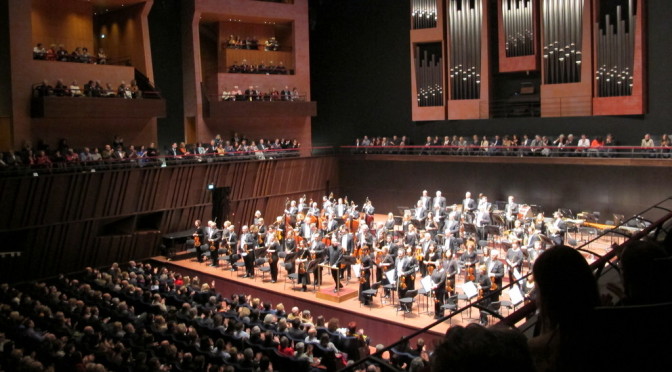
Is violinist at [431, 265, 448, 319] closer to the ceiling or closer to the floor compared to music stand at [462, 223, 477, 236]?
closer to the floor

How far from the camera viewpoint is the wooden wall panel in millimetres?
15836

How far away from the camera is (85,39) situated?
2227cm

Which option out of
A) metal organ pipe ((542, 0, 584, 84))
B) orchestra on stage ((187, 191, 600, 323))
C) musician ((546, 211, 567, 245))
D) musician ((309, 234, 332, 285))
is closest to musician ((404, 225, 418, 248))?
orchestra on stage ((187, 191, 600, 323))

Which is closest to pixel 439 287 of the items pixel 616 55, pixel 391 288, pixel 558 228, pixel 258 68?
pixel 391 288

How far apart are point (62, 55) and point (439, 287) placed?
14.4 metres

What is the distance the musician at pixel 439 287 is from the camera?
1209cm

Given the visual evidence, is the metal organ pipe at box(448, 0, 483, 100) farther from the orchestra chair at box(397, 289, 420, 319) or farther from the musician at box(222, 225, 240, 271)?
the orchestra chair at box(397, 289, 420, 319)

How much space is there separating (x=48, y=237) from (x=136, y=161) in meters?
3.20

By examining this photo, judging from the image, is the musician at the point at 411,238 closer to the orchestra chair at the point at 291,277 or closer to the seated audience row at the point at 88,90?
the orchestra chair at the point at 291,277

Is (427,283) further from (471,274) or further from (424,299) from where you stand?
(424,299)

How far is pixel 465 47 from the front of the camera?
22500 mm

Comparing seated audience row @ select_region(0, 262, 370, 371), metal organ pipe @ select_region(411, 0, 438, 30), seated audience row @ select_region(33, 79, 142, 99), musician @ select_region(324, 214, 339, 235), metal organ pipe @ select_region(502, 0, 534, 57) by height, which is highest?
metal organ pipe @ select_region(411, 0, 438, 30)

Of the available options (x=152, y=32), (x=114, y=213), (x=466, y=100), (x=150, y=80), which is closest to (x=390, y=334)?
(x=114, y=213)

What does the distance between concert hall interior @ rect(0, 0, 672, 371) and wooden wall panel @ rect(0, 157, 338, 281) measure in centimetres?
6
